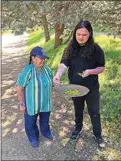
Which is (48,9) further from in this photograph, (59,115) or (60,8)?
(59,115)

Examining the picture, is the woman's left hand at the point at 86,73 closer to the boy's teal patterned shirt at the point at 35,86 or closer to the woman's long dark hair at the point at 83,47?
the woman's long dark hair at the point at 83,47

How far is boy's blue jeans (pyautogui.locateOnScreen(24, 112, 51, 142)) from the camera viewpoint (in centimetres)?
588

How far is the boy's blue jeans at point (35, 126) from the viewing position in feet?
19.3

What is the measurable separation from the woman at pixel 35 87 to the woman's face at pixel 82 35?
60 centimetres

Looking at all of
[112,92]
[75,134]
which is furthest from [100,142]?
[112,92]

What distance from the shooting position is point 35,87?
560cm

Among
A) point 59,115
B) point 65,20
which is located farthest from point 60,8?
point 59,115

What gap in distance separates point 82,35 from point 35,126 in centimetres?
182

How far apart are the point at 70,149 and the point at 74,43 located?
1.74 m

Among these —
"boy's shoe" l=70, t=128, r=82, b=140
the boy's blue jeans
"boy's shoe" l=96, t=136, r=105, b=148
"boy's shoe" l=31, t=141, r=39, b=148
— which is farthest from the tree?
"boy's shoe" l=96, t=136, r=105, b=148

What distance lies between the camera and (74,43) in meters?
5.42

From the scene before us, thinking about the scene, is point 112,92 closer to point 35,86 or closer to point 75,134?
point 75,134

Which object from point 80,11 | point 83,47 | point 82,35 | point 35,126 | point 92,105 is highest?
point 80,11

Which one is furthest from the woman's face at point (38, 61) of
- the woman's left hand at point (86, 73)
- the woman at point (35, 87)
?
the woman's left hand at point (86, 73)
